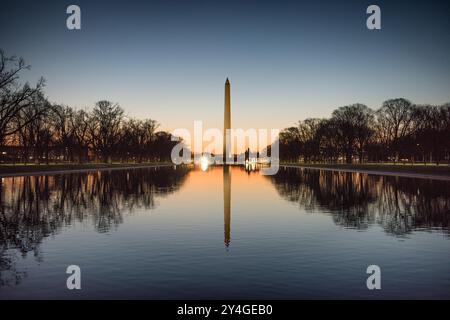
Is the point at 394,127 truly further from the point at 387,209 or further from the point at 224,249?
the point at 224,249

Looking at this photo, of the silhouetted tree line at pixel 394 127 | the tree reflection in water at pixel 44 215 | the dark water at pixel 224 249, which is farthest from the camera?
the silhouetted tree line at pixel 394 127

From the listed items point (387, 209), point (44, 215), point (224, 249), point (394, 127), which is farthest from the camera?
point (394, 127)

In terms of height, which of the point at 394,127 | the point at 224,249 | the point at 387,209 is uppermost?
the point at 394,127

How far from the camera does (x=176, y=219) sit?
1969cm

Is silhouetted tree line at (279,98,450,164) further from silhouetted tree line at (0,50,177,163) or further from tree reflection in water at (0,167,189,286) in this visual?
tree reflection in water at (0,167,189,286)

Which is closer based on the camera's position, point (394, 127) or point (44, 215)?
point (44, 215)

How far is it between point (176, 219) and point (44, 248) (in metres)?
6.89

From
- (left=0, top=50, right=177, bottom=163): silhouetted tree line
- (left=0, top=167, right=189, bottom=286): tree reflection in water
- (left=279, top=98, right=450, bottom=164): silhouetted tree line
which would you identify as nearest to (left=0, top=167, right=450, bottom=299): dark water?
(left=0, top=167, right=189, bottom=286): tree reflection in water

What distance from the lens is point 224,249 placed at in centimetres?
1360

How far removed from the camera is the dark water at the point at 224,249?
9.56 metres

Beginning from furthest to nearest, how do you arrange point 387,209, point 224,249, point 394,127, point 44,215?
point 394,127
point 387,209
point 44,215
point 224,249

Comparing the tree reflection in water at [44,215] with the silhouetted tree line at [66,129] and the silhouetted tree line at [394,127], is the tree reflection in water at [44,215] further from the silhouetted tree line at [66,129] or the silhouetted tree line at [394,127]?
the silhouetted tree line at [394,127]

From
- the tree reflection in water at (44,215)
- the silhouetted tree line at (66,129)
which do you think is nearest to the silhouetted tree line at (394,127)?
the silhouetted tree line at (66,129)

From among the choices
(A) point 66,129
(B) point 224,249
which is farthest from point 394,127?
(B) point 224,249
